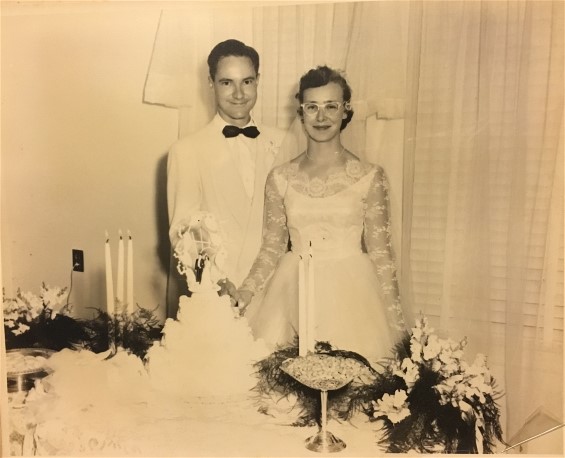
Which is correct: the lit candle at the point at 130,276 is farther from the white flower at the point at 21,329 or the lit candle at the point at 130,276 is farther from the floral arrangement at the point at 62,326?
the white flower at the point at 21,329

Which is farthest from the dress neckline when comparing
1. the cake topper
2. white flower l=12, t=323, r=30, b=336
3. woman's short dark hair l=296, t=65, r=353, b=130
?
white flower l=12, t=323, r=30, b=336

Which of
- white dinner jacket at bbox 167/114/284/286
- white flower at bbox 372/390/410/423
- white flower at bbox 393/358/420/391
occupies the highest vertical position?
white dinner jacket at bbox 167/114/284/286

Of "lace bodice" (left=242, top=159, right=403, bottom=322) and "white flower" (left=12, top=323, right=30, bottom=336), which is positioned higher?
"lace bodice" (left=242, top=159, right=403, bottom=322)

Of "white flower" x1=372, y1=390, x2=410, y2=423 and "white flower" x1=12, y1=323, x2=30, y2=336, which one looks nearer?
"white flower" x1=372, y1=390, x2=410, y2=423

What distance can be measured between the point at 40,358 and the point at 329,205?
37.0 inches

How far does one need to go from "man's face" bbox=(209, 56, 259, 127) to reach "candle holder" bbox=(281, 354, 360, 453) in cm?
67

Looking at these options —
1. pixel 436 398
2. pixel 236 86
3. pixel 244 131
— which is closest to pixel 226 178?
pixel 244 131

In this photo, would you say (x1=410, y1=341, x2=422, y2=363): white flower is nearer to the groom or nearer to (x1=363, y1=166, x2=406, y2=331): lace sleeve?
(x1=363, y1=166, x2=406, y2=331): lace sleeve

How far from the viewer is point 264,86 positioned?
1718 mm

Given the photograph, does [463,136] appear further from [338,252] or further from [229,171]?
[229,171]

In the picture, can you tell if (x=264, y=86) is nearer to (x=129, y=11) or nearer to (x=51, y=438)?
(x=129, y=11)

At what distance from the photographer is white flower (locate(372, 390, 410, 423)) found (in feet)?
5.65

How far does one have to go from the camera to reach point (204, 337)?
5.80 ft

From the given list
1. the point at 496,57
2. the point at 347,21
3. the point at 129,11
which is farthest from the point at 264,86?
the point at 496,57
